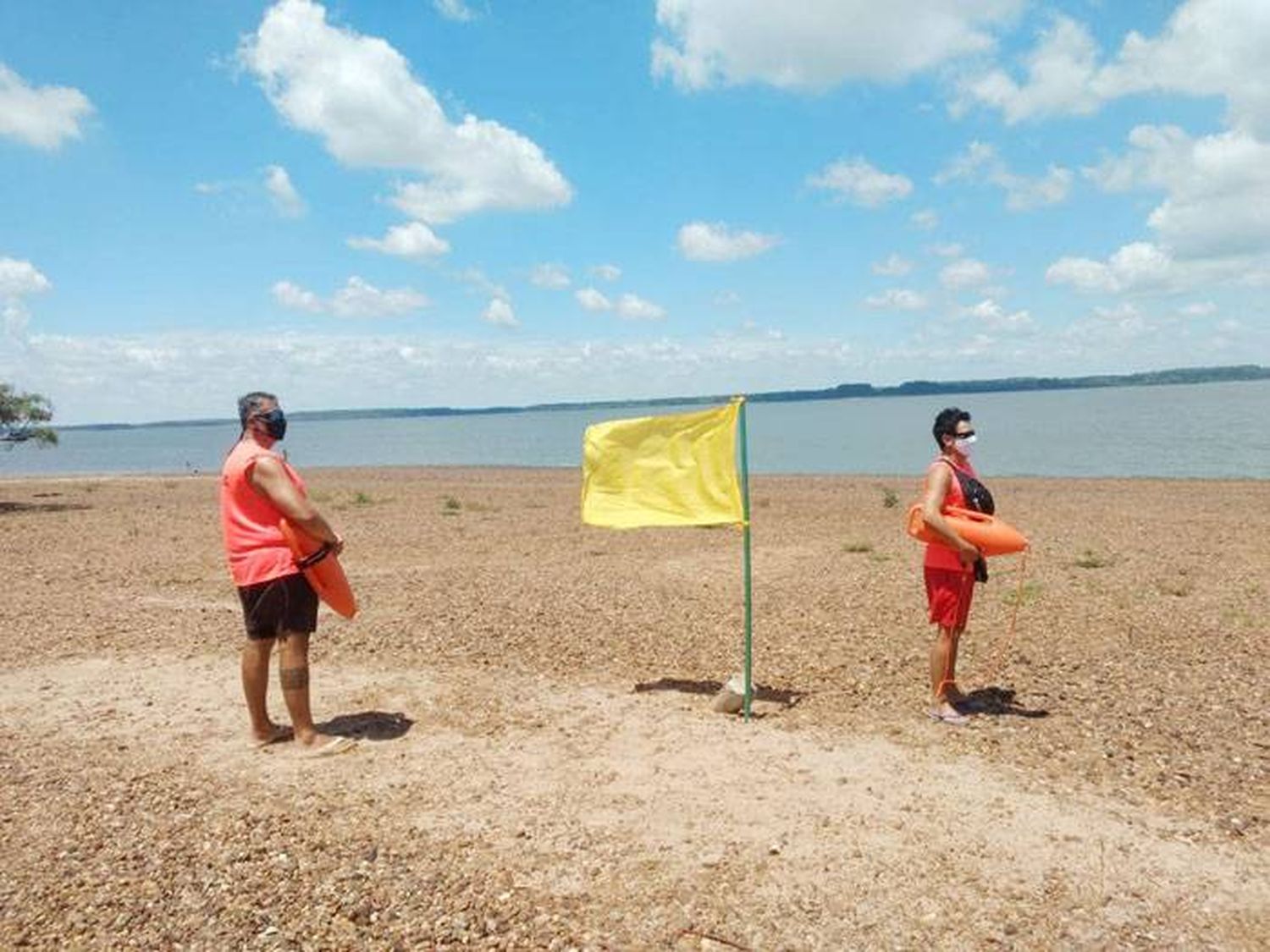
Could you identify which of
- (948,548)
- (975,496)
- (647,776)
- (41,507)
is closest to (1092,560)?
(975,496)

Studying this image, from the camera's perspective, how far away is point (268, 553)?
5777 mm

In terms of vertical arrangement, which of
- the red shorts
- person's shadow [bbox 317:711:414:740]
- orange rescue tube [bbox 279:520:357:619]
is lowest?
person's shadow [bbox 317:711:414:740]

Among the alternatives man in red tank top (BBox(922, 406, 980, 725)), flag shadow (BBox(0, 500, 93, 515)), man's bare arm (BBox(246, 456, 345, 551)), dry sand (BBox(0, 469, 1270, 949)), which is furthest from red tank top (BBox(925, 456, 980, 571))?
flag shadow (BBox(0, 500, 93, 515))

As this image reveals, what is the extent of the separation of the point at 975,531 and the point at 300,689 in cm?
460

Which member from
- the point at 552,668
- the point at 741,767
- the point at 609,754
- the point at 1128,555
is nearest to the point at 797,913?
the point at 741,767

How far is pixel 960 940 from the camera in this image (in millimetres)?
3832

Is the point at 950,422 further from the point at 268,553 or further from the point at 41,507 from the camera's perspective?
the point at 41,507

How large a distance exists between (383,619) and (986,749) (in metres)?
6.52

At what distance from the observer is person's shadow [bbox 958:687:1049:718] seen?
21.8 ft

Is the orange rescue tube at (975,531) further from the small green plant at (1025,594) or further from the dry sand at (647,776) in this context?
the small green plant at (1025,594)

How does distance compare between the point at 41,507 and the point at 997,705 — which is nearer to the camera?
the point at 997,705

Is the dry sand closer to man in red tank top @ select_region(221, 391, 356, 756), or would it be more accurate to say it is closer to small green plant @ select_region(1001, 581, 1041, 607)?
small green plant @ select_region(1001, 581, 1041, 607)

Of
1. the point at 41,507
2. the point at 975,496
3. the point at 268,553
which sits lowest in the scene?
the point at 41,507

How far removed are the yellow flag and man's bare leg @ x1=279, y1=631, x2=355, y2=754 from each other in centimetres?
213
